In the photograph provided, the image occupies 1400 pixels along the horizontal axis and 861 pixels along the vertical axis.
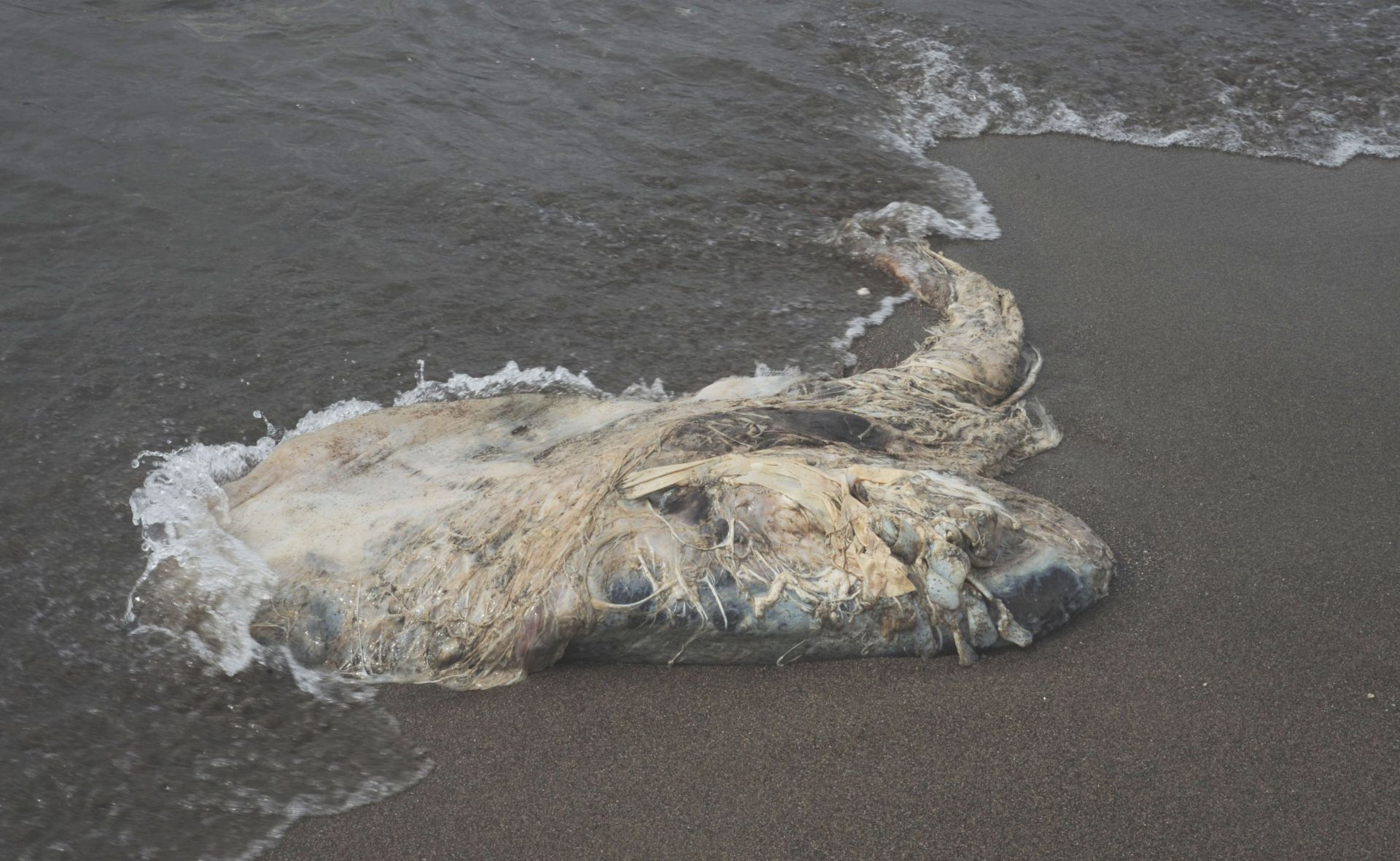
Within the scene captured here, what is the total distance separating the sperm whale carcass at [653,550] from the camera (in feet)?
10.4

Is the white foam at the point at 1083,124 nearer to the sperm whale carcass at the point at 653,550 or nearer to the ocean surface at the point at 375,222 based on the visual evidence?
the ocean surface at the point at 375,222

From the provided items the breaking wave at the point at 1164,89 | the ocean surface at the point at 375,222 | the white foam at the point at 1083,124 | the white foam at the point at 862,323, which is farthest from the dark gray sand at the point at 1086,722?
the breaking wave at the point at 1164,89

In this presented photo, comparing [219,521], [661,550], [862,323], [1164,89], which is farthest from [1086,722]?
[1164,89]

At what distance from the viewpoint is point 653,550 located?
10.5 feet

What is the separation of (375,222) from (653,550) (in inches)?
143

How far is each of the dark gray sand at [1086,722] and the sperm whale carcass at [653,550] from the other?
0.14 m

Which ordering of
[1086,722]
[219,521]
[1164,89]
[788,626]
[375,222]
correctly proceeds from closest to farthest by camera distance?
[1086,722] → [788,626] → [219,521] → [375,222] → [1164,89]

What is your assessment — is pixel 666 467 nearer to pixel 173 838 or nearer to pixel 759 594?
pixel 759 594

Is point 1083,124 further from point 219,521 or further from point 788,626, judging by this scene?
point 219,521

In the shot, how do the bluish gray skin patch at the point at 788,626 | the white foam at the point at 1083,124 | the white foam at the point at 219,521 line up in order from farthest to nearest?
the white foam at the point at 1083,124 < the white foam at the point at 219,521 < the bluish gray skin patch at the point at 788,626

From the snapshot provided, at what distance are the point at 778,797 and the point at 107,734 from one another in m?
1.98

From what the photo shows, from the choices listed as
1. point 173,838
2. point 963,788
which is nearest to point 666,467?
point 963,788

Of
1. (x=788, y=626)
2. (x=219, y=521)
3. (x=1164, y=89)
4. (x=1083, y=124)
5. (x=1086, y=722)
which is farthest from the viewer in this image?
(x=1164, y=89)

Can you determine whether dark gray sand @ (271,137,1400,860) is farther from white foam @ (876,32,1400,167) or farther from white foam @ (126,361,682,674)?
white foam @ (876,32,1400,167)
